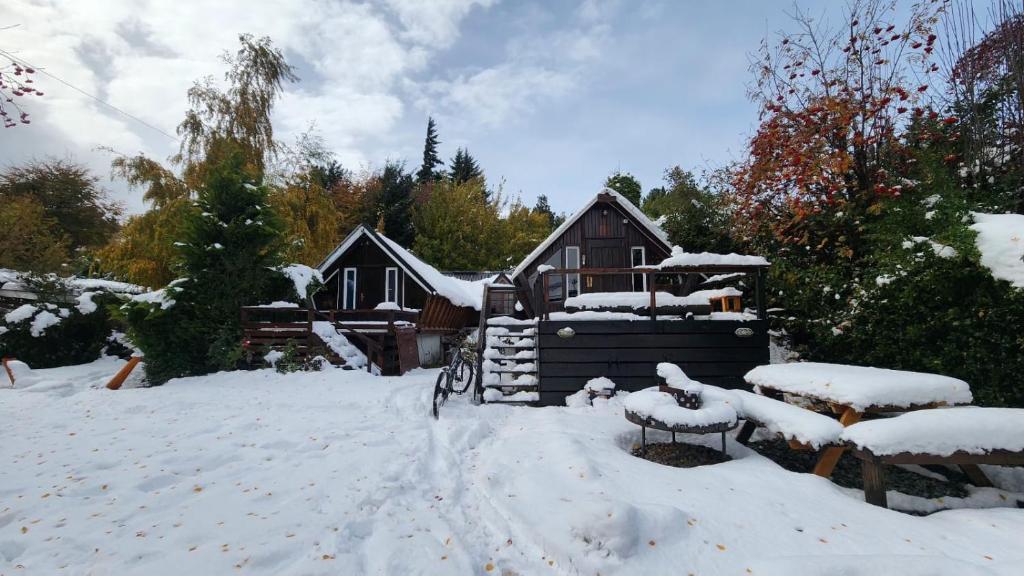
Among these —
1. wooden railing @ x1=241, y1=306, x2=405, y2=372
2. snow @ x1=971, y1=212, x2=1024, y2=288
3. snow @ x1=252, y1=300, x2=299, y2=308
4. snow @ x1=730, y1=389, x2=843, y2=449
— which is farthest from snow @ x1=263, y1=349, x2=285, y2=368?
snow @ x1=971, y1=212, x2=1024, y2=288

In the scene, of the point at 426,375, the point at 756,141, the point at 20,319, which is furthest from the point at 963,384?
the point at 20,319

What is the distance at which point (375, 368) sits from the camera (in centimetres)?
1118

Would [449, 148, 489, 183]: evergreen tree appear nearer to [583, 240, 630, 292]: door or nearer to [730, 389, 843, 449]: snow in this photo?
[583, 240, 630, 292]: door

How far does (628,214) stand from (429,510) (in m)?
14.2

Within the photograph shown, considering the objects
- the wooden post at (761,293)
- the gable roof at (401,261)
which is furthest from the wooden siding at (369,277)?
the wooden post at (761,293)

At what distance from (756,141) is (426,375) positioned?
9.13 metres

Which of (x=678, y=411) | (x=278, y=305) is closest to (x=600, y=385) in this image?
(x=678, y=411)

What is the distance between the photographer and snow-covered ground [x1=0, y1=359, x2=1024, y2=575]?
8.63ft

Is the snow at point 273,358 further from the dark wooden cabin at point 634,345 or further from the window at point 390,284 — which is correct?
the window at point 390,284

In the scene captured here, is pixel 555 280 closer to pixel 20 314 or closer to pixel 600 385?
pixel 600 385

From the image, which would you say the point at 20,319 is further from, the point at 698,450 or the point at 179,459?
the point at 698,450

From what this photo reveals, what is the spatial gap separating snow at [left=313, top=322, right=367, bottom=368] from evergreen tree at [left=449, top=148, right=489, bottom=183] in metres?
31.4

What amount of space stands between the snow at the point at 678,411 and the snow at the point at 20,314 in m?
16.5

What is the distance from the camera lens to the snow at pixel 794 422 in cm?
379
